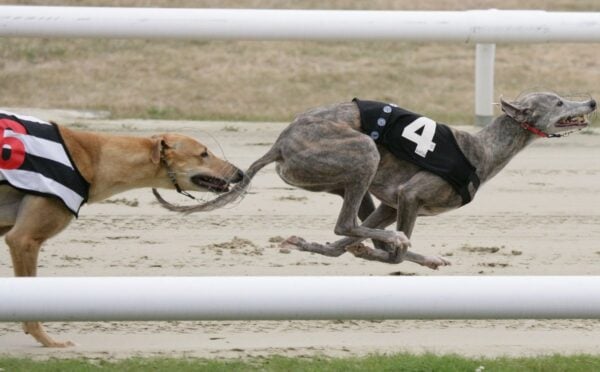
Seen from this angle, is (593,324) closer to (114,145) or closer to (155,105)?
(114,145)

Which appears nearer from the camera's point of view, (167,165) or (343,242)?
(167,165)

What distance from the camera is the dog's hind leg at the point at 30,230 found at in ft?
18.3

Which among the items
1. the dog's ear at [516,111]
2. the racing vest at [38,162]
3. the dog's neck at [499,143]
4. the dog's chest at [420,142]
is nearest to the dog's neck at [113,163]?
the racing vest at [38,162]

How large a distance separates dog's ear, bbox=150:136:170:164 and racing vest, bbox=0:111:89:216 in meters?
0.38

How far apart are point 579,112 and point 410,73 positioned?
282 inches

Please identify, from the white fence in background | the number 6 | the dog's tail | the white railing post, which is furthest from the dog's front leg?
the white railing post

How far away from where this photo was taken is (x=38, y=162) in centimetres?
558

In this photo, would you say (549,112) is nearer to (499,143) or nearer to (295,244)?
(499,143)

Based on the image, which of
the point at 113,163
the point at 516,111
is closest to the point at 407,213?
the point at 516,111

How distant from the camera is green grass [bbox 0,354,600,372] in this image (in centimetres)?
504

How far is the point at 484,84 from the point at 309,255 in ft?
11.7

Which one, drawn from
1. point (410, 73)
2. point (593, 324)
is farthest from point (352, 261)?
point (410, 73)

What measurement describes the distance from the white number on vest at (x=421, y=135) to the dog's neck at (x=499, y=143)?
31 cm

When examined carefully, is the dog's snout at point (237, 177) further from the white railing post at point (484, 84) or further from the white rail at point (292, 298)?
the white railing post at point (484, 84)
